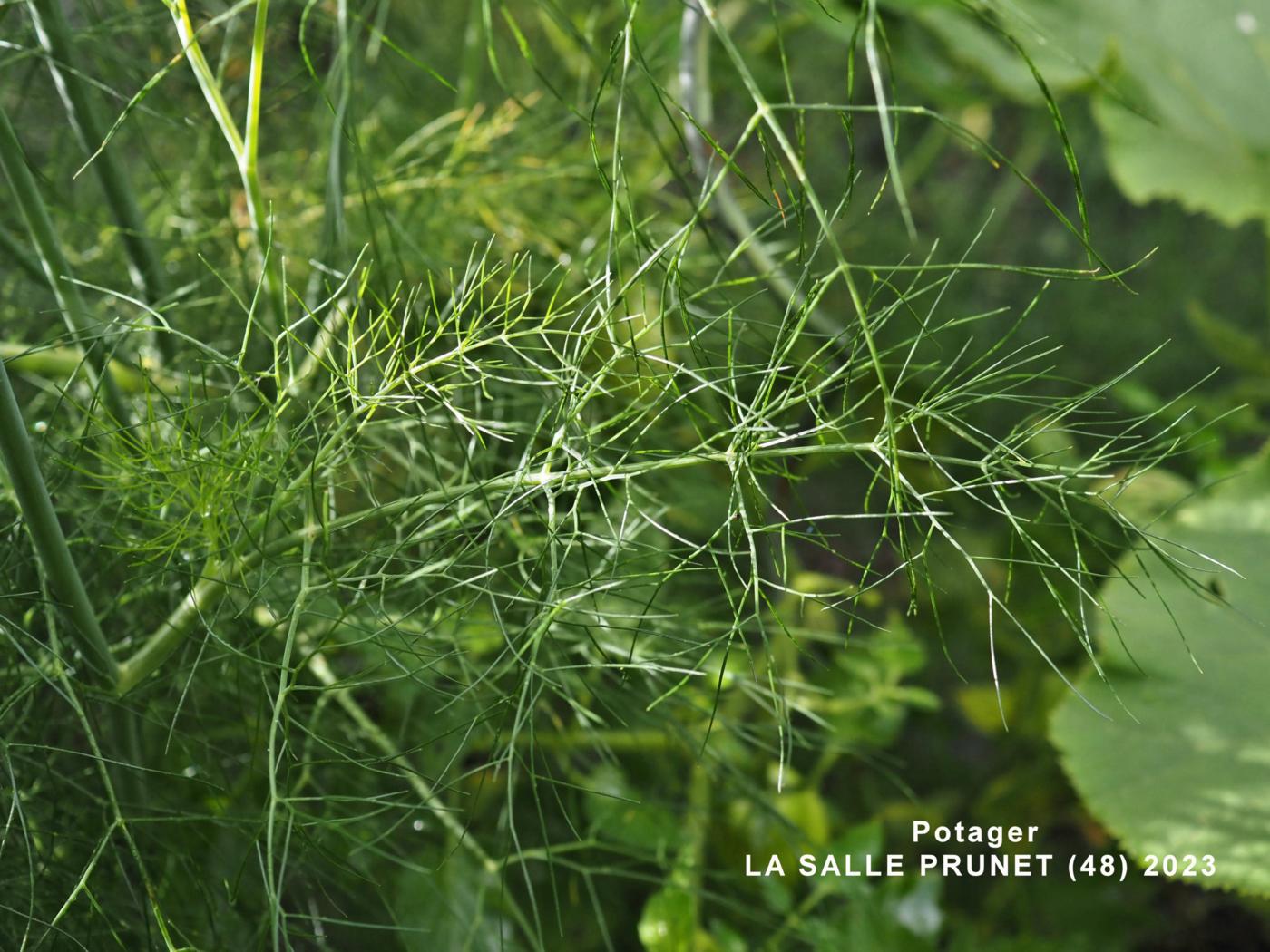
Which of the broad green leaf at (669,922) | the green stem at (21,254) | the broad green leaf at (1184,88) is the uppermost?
the green stem at (21,254)

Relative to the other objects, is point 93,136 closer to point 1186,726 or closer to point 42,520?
point 42,520

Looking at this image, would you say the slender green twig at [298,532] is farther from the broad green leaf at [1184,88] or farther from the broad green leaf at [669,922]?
the broad green leaf at [1184,88]

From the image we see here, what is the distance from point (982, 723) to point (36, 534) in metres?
0.66

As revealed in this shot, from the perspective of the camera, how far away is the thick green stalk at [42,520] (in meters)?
0.30

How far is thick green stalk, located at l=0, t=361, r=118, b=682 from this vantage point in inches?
12.0

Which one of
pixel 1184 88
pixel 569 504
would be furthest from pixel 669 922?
pixel 1184 88

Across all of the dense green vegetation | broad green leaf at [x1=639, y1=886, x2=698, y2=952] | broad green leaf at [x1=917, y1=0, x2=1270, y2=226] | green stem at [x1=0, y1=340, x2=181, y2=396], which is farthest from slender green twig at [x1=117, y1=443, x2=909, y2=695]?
broad green leaf at [x1=917, y1=0, x2=1270, y2=226]

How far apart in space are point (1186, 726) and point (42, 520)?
0.62 m

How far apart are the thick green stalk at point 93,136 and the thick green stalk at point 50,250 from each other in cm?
3

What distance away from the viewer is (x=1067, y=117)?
4.21 ft

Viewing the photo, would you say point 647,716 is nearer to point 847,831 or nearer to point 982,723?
point 847,831

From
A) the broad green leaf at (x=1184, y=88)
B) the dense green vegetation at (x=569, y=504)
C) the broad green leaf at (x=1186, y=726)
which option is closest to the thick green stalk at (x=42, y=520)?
the dense green vegetation at (x=569, y=504)

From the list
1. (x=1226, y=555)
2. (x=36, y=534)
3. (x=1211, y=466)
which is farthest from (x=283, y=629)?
(x=1211, y=466)

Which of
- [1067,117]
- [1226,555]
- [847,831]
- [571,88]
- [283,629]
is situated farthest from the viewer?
[1067,117]
